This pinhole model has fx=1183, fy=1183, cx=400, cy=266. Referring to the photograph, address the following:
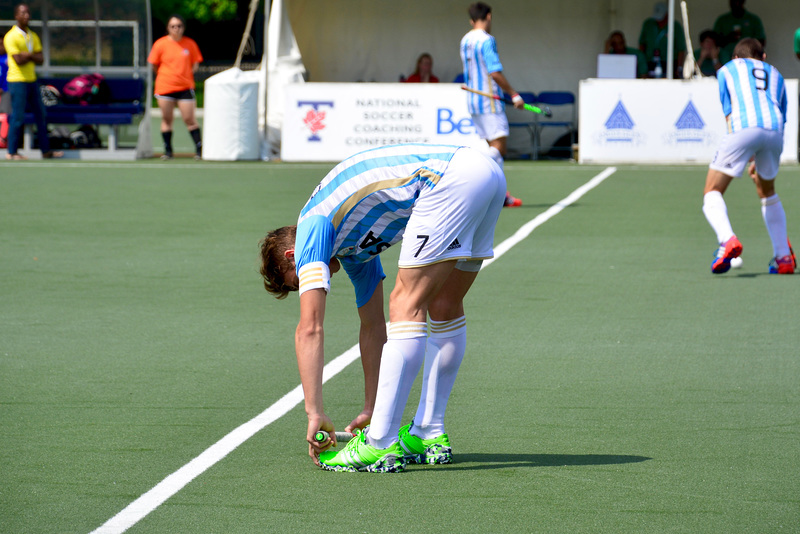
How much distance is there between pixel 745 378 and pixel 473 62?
24.9 ft

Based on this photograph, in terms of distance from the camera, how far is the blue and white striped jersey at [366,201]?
3973 mm

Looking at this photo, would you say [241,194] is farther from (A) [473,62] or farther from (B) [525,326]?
(B) [525,326]

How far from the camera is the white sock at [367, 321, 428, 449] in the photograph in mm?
4117

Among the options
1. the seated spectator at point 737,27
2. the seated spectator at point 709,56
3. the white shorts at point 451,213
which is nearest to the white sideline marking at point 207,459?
the white shorts at point 451,213

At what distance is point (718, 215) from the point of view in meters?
8.94

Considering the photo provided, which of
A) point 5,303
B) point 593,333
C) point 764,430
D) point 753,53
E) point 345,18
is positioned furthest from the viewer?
point 345,18

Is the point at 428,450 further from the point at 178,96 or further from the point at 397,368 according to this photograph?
the point at 178,96

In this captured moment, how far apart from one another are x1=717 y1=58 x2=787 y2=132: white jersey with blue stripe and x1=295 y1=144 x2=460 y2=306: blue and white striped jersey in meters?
5.49

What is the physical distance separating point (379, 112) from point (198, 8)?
36.4 m

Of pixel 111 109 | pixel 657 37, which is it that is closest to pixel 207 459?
pixel 111 109

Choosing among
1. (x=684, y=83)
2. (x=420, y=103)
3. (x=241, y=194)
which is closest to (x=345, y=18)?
(x=420, y=103)

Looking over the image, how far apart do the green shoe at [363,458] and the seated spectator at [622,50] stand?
17.0 meters

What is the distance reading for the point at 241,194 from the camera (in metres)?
14.6

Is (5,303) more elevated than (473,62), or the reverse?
(473,62)
